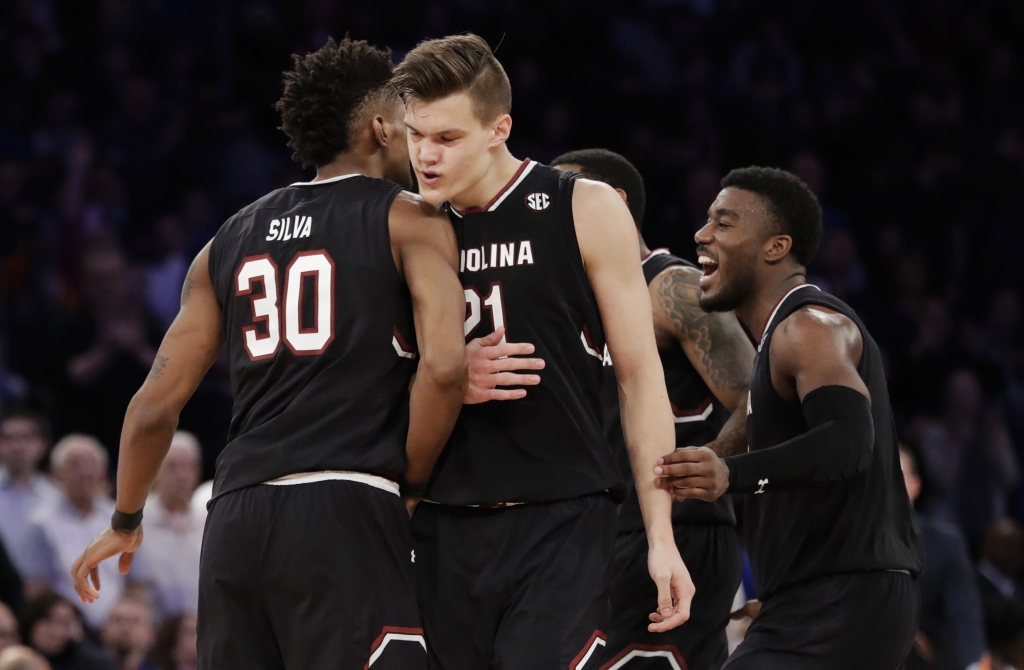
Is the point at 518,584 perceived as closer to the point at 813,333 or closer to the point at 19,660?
the point at 813,333

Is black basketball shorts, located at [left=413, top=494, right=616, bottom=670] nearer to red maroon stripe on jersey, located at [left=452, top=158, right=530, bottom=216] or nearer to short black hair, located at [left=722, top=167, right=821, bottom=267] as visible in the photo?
red maroon stripe on jersey, located at [left=452, top=158, right=530, bottom=216]

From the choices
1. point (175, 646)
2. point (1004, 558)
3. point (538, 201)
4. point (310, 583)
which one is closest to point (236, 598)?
point (310, 583)

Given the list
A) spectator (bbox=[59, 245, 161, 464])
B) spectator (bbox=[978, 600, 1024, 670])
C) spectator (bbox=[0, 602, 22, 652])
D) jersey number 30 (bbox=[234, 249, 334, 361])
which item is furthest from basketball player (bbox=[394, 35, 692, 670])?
spectator (bbox=[59, 245, 161, 464])

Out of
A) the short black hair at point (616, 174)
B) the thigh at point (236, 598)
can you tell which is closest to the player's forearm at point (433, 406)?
the thigh at point (236, 598)

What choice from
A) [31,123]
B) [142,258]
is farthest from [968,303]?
[31,123]

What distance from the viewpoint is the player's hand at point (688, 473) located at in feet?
12.6

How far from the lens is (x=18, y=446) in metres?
8.53

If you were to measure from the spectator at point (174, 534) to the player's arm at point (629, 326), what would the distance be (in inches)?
201

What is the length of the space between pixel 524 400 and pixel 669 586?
680 mm

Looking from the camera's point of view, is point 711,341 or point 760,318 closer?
point 760,318

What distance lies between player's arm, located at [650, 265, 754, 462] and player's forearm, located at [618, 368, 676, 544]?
39.5 inches

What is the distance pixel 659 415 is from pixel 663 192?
8152 mm

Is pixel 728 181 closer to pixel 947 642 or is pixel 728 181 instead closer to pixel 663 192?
pixel 947 642

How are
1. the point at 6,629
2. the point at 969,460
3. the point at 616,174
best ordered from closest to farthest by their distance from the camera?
the point at 616,174 → the point at 6,629 → the point at 969,460
